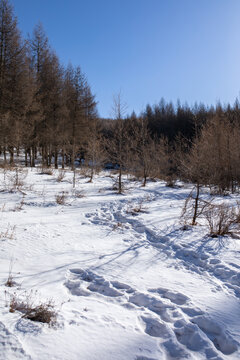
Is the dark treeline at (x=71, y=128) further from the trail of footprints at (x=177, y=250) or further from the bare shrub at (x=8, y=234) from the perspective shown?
the bare shrub at (x=8, y=234)

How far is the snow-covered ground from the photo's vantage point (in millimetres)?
2115

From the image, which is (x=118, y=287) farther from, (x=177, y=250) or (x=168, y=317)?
(x=177, y=250)

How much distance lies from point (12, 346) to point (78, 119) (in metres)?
19.8

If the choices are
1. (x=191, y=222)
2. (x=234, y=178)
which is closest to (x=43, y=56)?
(x=234, y=178)

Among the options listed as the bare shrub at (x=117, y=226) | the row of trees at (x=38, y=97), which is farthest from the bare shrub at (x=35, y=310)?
the row of trees at (x=38, y=97)

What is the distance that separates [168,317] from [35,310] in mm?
1557

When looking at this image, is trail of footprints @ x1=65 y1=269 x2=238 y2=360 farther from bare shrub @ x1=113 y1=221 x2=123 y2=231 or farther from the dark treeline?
the dark treeline

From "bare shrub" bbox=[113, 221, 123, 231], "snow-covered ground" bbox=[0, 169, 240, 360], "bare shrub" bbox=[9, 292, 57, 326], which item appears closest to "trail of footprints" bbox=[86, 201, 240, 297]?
"snow-covered ground" bbox=[0, 169, 240, 360]

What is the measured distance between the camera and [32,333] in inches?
80.9

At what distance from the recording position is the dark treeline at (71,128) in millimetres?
13352

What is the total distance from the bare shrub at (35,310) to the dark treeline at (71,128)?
8504 millimetres

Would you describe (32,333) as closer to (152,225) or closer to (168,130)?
(152,225)

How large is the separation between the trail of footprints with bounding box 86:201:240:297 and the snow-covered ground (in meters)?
0.02

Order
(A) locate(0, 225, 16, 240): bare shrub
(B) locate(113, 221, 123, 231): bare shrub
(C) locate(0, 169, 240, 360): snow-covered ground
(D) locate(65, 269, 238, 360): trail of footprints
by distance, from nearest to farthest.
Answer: (C) locate(0, 169, 240, 360): snow-covered ground, (D) locate(65, 269, 238, 360): trail of footprints, (A) locate(0, 225, 16, 240): bare shrub, (B) locate(113, 221, 123, 231): bare shrub
